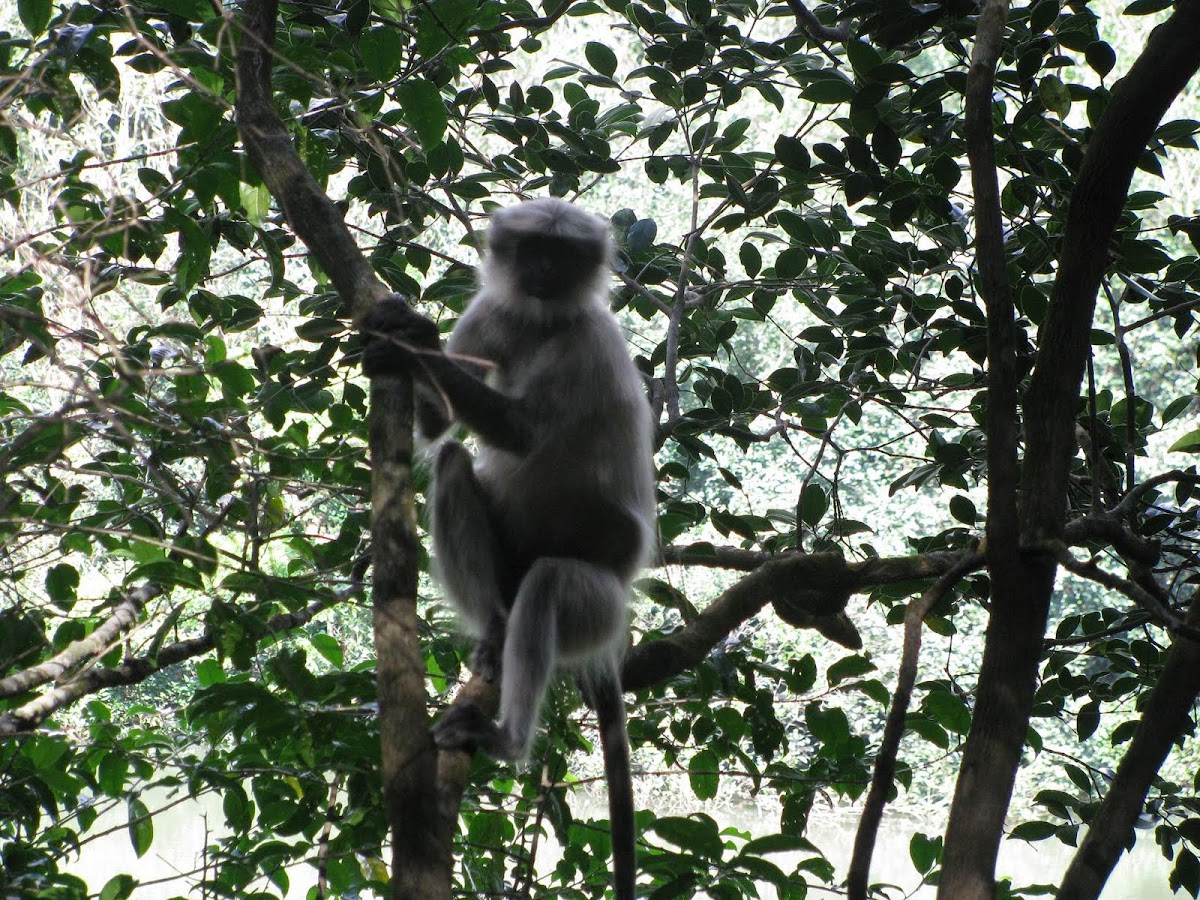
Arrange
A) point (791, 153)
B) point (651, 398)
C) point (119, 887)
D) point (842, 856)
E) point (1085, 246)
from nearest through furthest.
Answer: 1. point (1085, 246)
2. point (119, 887)
3. point (791, 153)
4. point (651, 398)
5. point (842, 856)

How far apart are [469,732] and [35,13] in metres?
1.77

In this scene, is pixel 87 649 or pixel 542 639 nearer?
pixel 87 649

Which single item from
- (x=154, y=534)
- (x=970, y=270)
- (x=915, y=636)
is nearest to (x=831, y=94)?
(x=970, y=270)

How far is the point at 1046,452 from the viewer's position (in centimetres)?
230

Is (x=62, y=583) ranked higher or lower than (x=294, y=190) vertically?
lower

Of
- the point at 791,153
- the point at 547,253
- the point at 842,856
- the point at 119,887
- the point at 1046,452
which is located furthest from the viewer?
the point at 842,856

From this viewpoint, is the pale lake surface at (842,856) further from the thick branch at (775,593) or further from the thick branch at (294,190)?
the thick branch at (294,190)

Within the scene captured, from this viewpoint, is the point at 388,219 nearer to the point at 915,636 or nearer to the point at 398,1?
the point at 398,1

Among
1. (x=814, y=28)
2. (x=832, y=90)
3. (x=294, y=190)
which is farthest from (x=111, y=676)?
(x=814, y=28)

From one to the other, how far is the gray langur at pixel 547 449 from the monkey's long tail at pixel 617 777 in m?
0.11

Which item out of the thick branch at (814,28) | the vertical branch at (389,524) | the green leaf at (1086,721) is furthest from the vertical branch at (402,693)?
the green leaf at (1086,721)

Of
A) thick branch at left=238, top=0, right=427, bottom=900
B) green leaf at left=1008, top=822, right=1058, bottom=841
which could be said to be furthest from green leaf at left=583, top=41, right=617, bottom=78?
green leaf at left=1008, top=822, right=1058, bottom=841

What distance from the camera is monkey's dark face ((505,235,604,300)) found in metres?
3.54

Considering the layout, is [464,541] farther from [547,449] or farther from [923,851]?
[923,851]
